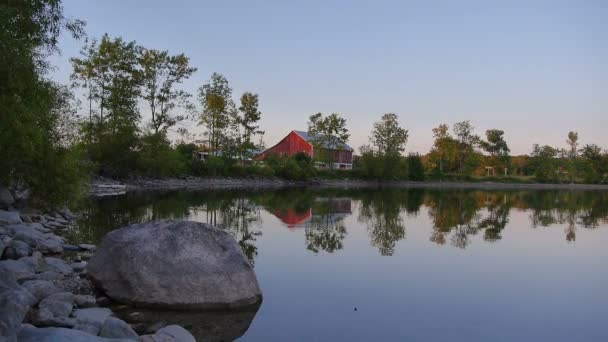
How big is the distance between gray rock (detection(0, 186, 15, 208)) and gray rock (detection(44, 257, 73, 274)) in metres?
6.64

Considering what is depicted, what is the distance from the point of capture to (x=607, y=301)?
29.9ft

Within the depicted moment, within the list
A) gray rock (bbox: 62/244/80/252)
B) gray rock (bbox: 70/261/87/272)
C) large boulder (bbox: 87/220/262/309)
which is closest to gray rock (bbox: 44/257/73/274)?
gray rock (bbox: 70/261/87/272)

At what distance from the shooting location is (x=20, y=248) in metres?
8.67

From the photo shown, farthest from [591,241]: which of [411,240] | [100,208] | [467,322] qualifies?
[100,208]

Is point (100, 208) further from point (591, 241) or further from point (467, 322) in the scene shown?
point (591, 241)

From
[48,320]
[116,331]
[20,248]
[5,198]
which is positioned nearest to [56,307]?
[48,320]

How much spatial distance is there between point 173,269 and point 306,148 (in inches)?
2779

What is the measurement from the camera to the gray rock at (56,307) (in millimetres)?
5754

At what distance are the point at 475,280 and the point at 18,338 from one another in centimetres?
887

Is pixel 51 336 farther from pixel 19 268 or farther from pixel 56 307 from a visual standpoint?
pixel 19 268

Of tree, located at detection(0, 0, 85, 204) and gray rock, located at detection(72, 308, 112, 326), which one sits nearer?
gray rock, located at detection(72, 308, 112, 326)

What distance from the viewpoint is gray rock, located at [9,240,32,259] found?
852 centimetres

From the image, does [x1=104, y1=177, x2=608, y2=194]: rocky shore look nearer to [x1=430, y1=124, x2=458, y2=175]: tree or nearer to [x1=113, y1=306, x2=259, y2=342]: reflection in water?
[x1=430, y1=124, x2=458, y2=175]: tree

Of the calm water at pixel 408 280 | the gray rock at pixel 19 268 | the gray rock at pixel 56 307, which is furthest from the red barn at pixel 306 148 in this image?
the gray rock at pixel 56 307
